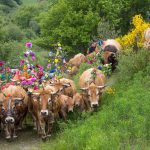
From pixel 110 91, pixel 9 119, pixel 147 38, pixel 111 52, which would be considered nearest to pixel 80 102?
pixel 110 91

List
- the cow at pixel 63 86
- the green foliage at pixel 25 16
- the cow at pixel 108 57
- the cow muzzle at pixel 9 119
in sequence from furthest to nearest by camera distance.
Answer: the green foliage at pixel 25 16
the cow at pixel 108 57
the cow at pixel 63 86
the cow muzzle at pixel 9 119

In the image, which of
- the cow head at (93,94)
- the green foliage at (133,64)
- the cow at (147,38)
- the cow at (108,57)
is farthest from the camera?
the cow at (108,57)

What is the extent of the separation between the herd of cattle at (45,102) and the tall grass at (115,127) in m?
0.60

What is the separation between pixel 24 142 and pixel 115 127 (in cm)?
349

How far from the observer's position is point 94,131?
11.6 m

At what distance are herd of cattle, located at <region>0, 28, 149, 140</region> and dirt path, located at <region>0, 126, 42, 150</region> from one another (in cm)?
21

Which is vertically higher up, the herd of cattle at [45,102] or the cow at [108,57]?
the cow at [108,57]

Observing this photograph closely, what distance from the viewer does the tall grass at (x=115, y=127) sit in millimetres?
10764

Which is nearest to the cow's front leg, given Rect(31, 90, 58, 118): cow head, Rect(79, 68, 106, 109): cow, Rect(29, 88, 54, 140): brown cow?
Rect(29, 88, 54, 140): brown cow

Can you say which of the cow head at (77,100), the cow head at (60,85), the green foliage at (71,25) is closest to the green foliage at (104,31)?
the green foliage at (71,25)

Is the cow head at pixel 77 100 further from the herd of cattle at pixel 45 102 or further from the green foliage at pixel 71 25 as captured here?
the green foliage at pixel 71 25

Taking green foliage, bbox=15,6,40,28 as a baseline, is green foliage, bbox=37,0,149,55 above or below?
below

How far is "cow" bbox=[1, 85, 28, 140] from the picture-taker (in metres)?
13.5

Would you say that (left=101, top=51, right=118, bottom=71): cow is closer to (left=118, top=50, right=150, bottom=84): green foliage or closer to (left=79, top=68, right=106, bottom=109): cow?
(left=118, top=50, right=150, bottom=84): green foliage
